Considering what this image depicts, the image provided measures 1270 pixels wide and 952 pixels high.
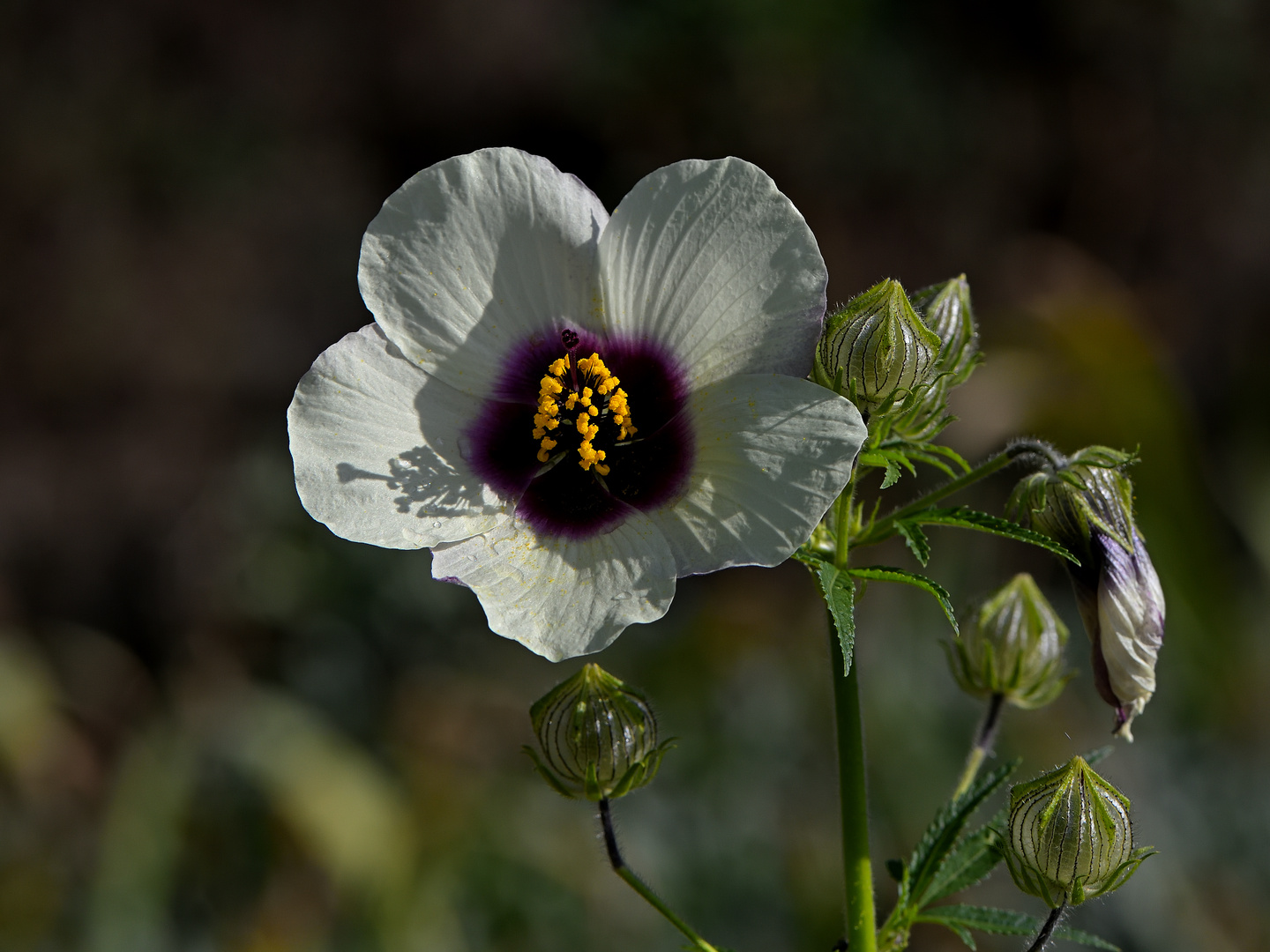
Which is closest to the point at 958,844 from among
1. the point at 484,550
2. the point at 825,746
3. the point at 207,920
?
the point at 484,550

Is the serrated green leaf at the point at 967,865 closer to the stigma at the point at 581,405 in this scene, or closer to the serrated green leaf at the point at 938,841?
the serrated green leaf at the point at 938,841

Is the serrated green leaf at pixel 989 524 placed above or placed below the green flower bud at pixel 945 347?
below

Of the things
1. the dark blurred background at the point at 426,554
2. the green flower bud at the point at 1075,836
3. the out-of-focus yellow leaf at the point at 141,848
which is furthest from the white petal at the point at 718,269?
the out-of-focus yellow leaf at the point at 141,848

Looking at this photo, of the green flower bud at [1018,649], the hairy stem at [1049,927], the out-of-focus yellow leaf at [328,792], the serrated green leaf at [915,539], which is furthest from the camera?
the out-of-focus yellow leaf at [328,792]

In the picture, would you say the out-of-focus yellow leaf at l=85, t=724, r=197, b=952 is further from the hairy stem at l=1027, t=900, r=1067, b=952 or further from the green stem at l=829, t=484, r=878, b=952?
the hairy stem at l=1027, t=900, r=1067, b=952

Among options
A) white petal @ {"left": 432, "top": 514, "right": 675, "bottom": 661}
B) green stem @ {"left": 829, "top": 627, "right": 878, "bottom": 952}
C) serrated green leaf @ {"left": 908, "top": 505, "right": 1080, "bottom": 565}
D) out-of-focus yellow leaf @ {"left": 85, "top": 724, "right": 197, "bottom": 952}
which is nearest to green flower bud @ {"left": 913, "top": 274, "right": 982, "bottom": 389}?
serrated green leaf @ {"left": 908, "top": 505, "right": 1080, "bottom": 565}

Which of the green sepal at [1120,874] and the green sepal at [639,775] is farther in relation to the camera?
the green sepal at [639,775]

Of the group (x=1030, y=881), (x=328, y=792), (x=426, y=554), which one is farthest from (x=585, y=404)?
(x=426, y=554)
